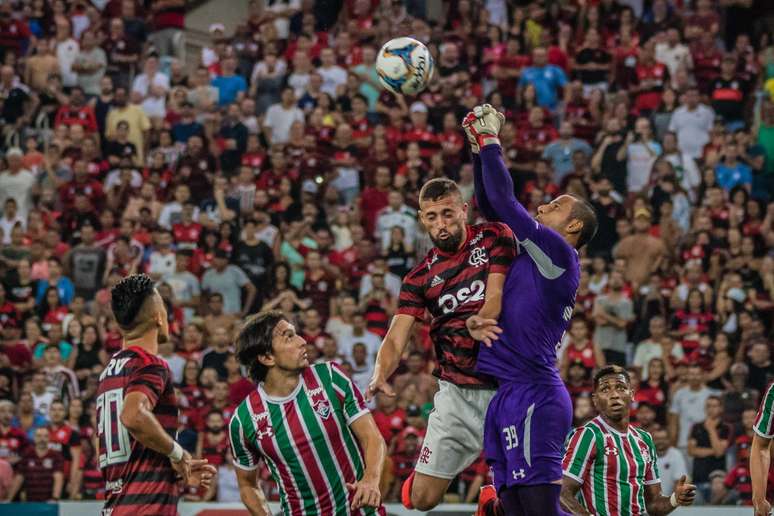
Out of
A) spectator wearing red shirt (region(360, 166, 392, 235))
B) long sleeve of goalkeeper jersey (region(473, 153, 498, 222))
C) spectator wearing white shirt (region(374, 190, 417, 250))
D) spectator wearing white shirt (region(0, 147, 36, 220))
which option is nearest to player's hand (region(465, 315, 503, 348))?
→ long sleeve of goalkeeper jersey (region(473, 153, 498, 222))

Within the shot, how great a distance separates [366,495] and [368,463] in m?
0.24

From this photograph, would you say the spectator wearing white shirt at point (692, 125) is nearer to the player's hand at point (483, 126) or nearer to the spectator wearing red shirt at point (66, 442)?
the spectator wearing red shirt at point (66, 442)

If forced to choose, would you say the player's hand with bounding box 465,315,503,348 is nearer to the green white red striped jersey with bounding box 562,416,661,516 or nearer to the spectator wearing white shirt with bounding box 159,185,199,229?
the green white red striped jersey with bounding box 562,416,661,516

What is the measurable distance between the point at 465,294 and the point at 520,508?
1265mm

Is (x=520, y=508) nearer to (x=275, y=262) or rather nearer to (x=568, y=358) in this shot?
(x=568, y=358)

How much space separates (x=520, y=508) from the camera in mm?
7723

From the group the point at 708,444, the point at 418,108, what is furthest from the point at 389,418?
the point at 418,108

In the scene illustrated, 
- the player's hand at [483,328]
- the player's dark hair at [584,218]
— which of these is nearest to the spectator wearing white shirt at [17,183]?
the player's hand at [483,328]

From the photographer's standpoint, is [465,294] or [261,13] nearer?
[465,294]

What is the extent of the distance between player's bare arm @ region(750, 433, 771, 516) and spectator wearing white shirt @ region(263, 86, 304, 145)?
446 inches

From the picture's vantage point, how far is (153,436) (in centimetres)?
725

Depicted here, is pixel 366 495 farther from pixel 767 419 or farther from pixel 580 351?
pixel 580 351

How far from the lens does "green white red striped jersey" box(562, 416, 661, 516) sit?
9.21 m

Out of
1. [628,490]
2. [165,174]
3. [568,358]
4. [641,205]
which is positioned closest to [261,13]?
[165,174]
